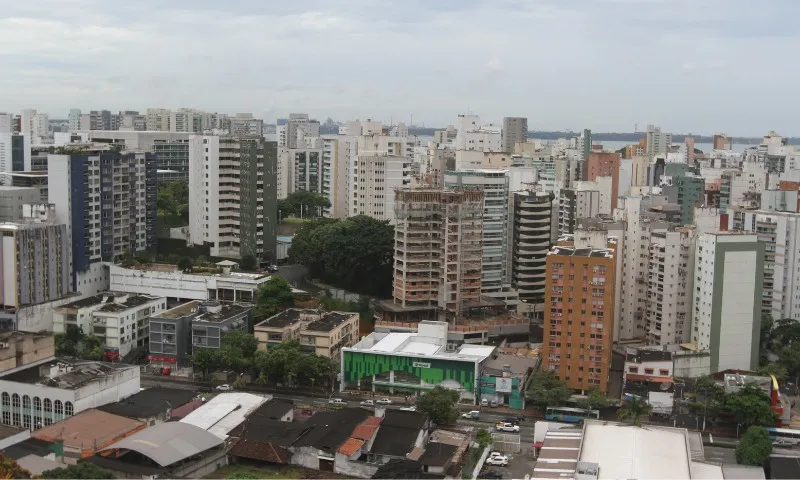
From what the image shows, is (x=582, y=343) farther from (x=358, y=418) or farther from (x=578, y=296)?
(x=358, y=418)

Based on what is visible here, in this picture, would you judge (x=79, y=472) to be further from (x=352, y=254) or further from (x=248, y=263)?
(x=248, y=263)

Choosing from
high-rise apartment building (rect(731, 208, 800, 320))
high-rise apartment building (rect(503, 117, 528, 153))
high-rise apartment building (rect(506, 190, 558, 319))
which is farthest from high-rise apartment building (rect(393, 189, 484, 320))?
high-rise apartment building (rect(503, 117, 528, 153))

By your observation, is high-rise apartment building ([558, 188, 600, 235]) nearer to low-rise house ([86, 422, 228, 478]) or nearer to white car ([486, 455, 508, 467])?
white car ([486, 455, 508, 467])

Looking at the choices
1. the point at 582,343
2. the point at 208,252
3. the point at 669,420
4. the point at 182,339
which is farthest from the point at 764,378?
the point at 208,252

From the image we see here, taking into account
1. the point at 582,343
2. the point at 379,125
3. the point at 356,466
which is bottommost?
the point at 356,466

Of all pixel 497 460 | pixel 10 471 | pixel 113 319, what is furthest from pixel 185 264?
pixel 10 471

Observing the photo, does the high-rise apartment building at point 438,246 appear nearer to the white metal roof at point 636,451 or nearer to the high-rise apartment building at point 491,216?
the high-rise apartment building at point 491,216

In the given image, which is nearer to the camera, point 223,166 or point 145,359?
point 145,359
